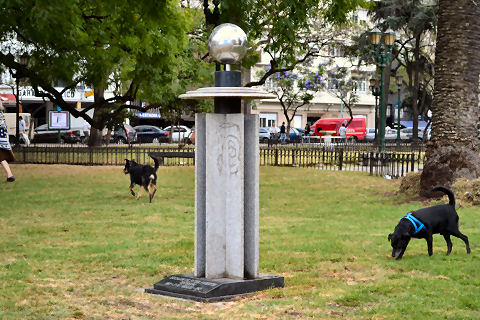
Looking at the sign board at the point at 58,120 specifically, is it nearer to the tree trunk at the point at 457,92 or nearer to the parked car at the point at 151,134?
the parked car at the point at 151,134

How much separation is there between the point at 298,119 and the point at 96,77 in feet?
186

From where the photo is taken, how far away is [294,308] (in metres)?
6.17

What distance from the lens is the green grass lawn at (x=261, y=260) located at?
20.3ft

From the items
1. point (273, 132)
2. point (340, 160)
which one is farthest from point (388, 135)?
point (340, 160)

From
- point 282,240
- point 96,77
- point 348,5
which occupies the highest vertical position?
point 348,5

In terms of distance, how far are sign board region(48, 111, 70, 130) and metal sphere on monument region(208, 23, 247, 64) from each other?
38.8 metres

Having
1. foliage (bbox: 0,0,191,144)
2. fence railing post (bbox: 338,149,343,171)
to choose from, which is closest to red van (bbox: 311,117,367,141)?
fence railing post (bbox: 338,149,343,171)

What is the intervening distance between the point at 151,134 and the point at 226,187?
4757 cm

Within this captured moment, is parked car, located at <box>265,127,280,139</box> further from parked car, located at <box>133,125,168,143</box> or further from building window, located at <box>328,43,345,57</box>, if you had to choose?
parked car, located at <box>133,125,168,143</box>

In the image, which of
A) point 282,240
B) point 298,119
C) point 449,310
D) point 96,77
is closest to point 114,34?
point 96,77

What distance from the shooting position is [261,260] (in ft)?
28.1

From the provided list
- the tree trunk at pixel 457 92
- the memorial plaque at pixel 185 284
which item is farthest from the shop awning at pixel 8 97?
the memorial plaque at pixel 185 284

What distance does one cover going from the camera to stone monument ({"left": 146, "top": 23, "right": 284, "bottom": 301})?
6.86 m

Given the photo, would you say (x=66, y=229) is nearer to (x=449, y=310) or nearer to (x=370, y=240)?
(x=370, y=240)
